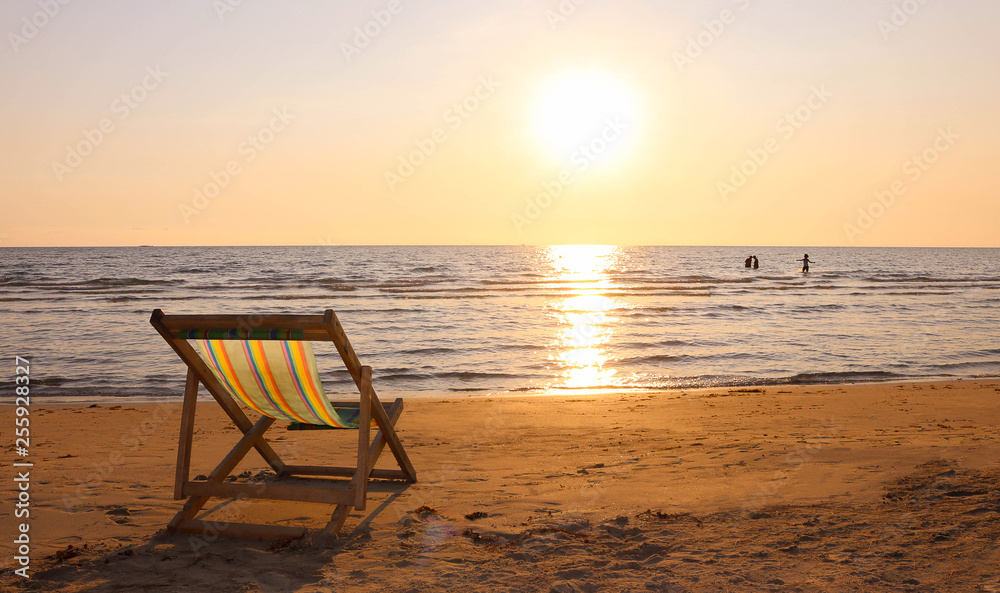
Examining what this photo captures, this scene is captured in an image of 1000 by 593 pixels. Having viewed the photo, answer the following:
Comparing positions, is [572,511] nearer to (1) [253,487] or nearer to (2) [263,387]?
(1) [253,487]

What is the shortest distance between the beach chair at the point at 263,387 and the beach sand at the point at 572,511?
8.3 inches

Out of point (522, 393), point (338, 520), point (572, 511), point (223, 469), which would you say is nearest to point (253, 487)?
point (223, 469)

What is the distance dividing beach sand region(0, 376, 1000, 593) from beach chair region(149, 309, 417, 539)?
0.21 metres

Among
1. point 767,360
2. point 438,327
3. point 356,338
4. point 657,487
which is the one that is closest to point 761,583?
point 657,487

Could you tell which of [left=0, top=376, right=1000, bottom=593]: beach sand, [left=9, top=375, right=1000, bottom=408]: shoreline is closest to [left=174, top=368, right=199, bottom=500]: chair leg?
[left=0, top=376, right=1000, bottom=593]: beach sand

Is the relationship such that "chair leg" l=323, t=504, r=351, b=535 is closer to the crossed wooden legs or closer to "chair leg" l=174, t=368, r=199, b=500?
the crossed wooden legs

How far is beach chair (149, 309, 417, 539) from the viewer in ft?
11.3

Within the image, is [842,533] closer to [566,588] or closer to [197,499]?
[566,588]

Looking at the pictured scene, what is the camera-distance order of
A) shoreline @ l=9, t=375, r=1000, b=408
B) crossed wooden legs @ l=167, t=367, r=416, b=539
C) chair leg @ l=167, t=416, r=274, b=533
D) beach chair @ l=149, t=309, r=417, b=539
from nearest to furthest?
1. beach chair @ l=149, t=309, r=417, b=539
2. crossed wooden legs @ l=167, t=367, r=416, b=539
3. chair leg @ l=167, t=416, r=274, b=533
4. shoreline @ l=9, t=375, r=1000, b=408

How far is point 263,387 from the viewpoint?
3814mm

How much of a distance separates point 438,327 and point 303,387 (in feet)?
43.2

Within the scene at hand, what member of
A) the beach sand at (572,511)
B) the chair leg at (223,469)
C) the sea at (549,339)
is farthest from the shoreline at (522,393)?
the chair leg at (223,469)

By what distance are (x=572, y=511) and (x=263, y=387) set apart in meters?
2.11

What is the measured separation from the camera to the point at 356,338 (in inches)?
595
